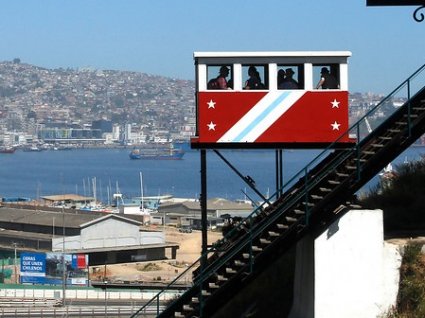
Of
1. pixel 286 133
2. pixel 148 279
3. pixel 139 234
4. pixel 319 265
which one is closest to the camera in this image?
pixel 319 265

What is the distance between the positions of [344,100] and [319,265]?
10.9ft

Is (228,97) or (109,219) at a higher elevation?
(228,97)

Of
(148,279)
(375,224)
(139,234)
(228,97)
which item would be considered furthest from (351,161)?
(139,234)

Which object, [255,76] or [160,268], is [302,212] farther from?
[160,268]

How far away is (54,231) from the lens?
9219 cm

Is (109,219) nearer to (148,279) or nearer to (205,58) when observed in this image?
(148,279)

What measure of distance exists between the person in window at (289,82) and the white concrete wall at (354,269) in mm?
2877

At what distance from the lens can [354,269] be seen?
16.9 m

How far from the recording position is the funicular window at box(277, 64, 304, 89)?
18.6m

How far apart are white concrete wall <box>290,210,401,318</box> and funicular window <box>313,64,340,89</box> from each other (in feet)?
9.16

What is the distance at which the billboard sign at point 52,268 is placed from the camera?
69438 mm

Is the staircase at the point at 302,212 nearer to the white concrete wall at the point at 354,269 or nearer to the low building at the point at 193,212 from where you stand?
the white concrete wall at the point at 354,269

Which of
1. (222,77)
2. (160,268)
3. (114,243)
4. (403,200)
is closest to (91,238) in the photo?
(114,243)

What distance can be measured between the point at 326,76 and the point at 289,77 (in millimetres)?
667
